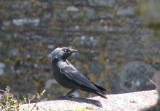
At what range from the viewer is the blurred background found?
5.82 m

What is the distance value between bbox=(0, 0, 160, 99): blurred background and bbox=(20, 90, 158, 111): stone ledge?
3067mm

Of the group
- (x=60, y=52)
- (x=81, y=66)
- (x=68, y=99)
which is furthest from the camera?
(x=81, y=66)

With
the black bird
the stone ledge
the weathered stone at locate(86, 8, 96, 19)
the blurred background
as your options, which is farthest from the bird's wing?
the weathered stone at locate(86, 8, 96, 19)

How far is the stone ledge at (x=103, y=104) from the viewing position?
7.08 feet

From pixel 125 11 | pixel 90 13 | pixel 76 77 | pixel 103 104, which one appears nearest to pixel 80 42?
pixel 90 13

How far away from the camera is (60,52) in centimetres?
289

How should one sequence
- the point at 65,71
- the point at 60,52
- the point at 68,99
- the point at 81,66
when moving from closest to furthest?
the point at 68,99 < the point at 65,71 < the point at 60,52 < the point at 81,66

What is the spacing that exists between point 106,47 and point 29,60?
1.69 m

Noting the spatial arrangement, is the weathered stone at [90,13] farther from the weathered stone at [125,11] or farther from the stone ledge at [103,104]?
the stone ledge at [103,104]

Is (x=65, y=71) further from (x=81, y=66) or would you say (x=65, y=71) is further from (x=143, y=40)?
(x=143, y=40)

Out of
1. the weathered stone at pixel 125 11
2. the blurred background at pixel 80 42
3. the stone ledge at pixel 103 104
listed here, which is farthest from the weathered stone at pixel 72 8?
the stone ledge at pixel 103 104

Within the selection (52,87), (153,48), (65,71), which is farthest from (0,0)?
(65,71)

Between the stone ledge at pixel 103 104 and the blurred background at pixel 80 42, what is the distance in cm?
307

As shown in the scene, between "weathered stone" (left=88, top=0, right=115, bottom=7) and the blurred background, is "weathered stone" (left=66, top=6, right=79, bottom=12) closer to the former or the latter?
the blurred background
